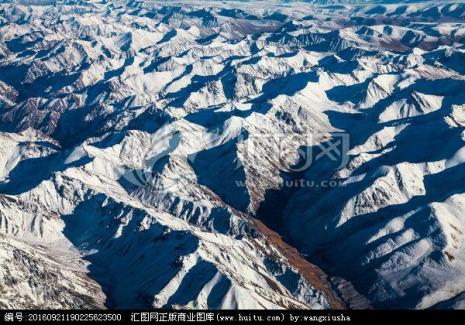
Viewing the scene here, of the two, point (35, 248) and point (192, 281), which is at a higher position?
point (192, 281)

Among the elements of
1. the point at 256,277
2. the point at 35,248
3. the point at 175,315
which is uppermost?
the point at 175,315

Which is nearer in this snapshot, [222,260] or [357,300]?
[222,260]

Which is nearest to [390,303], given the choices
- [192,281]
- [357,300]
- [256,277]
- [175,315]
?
[357,300]

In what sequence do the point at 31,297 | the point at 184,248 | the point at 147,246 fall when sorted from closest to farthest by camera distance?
the point at 31,297 < the point at 184,248 < the point at 147,246

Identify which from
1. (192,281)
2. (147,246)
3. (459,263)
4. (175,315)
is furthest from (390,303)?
(175,315)

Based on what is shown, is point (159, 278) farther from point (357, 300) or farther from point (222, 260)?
point (357, 300)

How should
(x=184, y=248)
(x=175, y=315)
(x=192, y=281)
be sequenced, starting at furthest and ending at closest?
(x=184, y=248), (x=192, y=281), (x=175, y=315)

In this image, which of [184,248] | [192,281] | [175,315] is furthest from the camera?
[184,248]

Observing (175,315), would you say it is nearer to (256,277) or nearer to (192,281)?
(192,281)

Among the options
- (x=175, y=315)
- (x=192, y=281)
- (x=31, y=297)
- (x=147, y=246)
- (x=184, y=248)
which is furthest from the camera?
(x=147, y=246)
